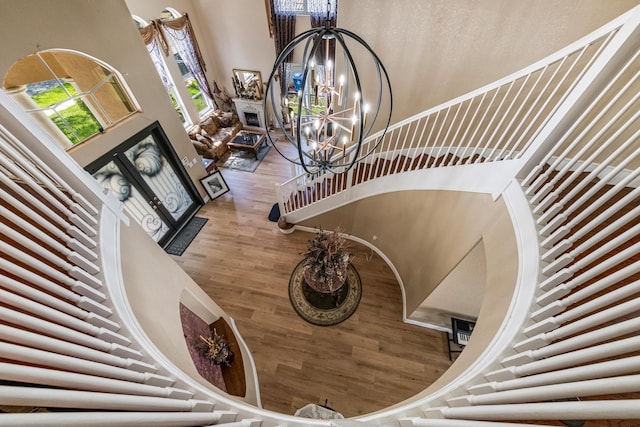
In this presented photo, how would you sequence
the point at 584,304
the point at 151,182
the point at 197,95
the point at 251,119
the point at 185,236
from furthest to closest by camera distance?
the point at 251,119 → the point at 197,95 → the point at 185,236 → the point at 151,182 → the point at 584,304

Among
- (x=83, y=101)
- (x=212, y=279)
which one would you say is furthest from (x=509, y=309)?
(x=83, y=101)

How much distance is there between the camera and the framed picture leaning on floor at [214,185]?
5.68 meters

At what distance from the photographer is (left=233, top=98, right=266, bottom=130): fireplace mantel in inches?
309

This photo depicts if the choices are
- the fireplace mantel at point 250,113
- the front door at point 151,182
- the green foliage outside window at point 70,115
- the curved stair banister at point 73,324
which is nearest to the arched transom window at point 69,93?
the green foliage outside window at point 70,115

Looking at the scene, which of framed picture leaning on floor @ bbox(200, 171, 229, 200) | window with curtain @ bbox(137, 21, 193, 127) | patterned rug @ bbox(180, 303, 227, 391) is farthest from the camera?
framed picture leaning on floor @ bbox(200, 171, 229, 200)

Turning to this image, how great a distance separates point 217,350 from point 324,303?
5.77 feet

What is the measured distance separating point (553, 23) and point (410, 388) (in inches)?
180

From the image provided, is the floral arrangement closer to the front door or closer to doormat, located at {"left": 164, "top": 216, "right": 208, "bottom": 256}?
the front door

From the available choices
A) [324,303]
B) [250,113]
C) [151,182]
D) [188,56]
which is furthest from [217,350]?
[188,56]

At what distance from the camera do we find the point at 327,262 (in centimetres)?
350

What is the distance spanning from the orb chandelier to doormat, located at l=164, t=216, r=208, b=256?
9.05 ft

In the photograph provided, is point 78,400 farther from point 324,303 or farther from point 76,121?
point 76,121

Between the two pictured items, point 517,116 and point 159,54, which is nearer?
point 517,116

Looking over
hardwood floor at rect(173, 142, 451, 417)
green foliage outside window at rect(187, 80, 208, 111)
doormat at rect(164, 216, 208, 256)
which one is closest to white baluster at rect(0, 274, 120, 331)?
hardwood floor at rect(173, 142, 451, 417)
